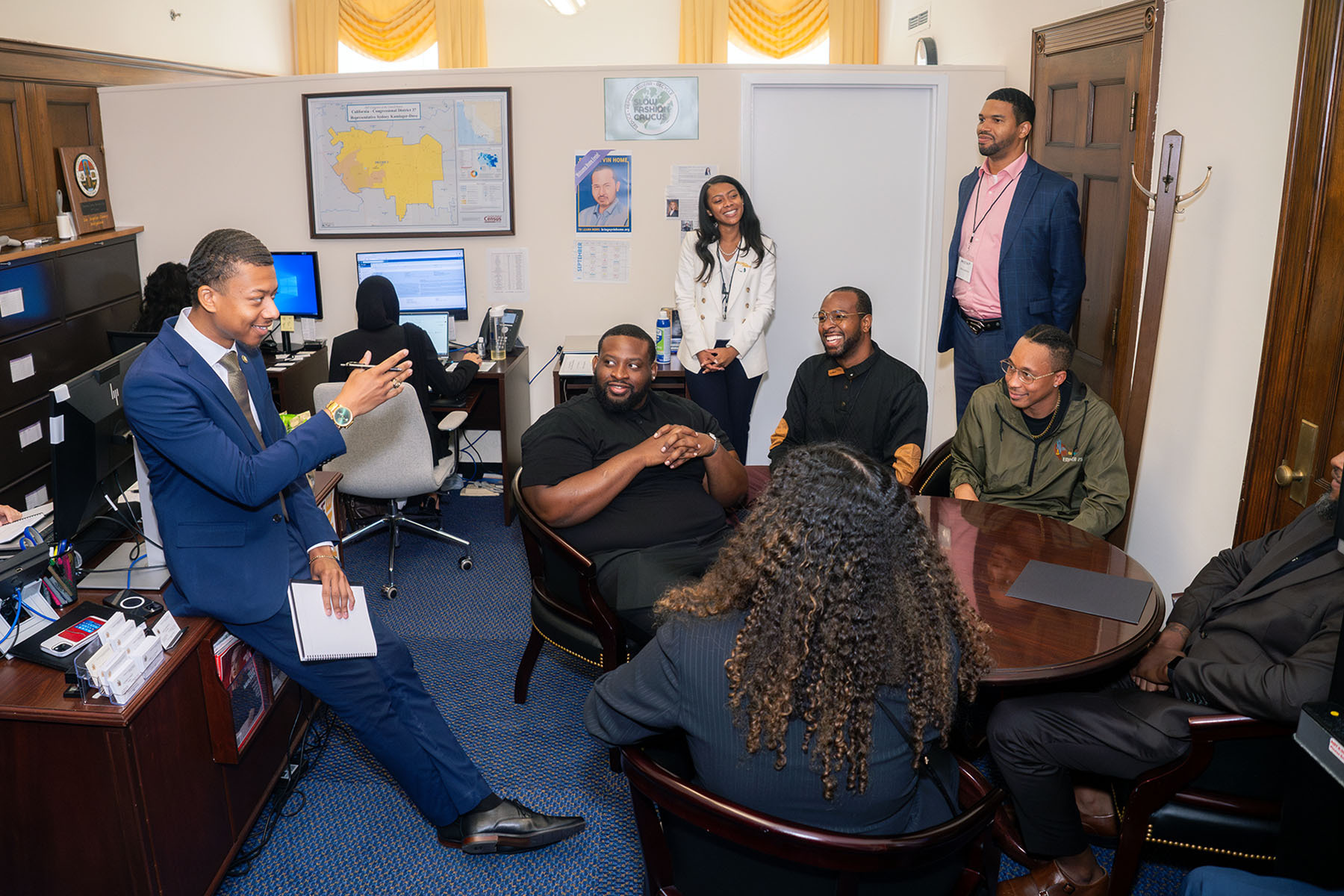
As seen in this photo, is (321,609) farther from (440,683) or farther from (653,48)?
(653,48)

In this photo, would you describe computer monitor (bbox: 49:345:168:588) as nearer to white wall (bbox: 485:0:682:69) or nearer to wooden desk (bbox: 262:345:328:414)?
wooden desk (bbox: 262:345:328:414)

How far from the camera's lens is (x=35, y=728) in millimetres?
1912

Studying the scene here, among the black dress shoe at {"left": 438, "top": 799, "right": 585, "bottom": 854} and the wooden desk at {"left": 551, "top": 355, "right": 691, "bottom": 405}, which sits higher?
→ the wooden desk at {"left": 551, "top": 355, "right": 691, "bottom": 405}

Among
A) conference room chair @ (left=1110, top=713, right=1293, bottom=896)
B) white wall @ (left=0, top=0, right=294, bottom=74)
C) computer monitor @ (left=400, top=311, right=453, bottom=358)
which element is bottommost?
conference room chair @ (left=1110, top=713, right=1293, bottom=896)

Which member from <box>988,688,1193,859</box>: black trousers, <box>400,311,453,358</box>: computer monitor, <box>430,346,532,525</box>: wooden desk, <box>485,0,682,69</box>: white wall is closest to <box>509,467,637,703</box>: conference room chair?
<box>988,688,1193,859</box>: black trousers

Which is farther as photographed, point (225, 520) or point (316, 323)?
point (316, 323)

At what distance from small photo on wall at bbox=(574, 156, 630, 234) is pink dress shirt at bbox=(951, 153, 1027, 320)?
177 cm

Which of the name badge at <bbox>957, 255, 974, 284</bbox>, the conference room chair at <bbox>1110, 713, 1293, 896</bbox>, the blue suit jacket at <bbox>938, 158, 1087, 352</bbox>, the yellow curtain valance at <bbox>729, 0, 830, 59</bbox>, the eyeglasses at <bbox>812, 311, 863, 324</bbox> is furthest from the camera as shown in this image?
the yellow curtain valance at <bbox>729, 0, 830, 59</bbox>

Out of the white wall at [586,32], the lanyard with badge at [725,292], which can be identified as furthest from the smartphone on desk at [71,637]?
the white wall at [586,32]

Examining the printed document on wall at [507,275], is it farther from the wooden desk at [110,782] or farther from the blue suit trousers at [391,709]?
the wooden desk at [110,782]

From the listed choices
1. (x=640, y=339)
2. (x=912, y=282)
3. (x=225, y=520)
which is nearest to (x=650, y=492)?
(x=640, y=339)

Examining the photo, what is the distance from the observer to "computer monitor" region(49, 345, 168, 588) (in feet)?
7.04

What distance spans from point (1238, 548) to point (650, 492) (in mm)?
1552

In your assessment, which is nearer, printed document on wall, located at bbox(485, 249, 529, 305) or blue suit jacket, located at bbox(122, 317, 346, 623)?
blue suit jacket, located at bbox(122, 317, 346, 623)
